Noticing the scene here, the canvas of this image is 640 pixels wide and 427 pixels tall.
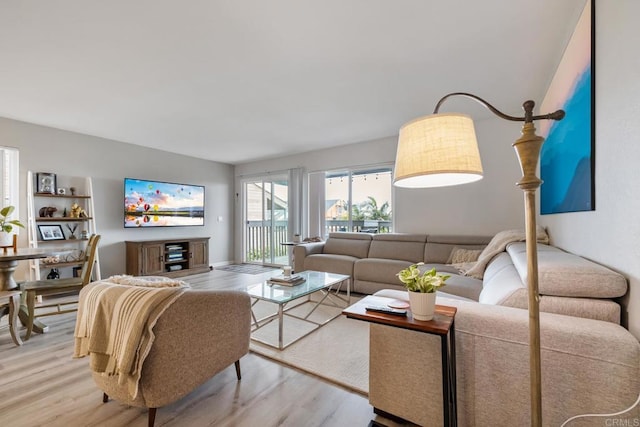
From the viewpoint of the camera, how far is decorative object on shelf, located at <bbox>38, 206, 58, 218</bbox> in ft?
12.0

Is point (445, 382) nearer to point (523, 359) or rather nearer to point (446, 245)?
point (523, 359)

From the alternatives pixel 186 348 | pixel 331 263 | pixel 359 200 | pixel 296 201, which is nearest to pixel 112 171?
pixel 296 201

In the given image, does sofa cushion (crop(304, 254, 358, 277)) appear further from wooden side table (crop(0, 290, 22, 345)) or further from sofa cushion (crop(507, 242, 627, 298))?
wooden side table (crop(0, 290, 22, 345))

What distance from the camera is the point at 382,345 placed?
1.33 meters

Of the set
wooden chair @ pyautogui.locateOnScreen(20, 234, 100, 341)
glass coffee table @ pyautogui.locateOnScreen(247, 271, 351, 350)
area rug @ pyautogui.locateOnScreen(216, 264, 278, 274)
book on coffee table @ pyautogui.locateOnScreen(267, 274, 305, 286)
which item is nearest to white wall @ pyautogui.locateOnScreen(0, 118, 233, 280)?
area rug @ pyautogui.locateOnScreen(216, 264, 278, 274)

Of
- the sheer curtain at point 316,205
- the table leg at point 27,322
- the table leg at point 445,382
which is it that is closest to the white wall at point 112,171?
the table leg at point 27,322

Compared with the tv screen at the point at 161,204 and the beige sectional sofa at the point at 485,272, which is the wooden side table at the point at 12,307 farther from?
the beige sectional sofa at the point at 485,272

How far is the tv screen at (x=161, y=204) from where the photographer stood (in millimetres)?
4531

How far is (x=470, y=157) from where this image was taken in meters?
0.99

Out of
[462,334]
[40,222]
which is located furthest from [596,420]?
[40,222]

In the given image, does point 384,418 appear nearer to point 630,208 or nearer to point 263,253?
point 630,208

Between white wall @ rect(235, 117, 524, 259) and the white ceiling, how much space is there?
58 cm

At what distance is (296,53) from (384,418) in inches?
Result: 100

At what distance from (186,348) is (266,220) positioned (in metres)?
4.79
